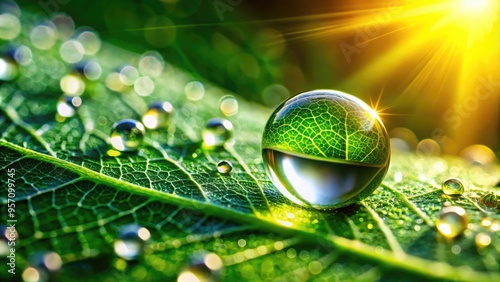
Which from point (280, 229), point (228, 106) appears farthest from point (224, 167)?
point (228, 106)

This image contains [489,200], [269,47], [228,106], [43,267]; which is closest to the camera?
[43,267]

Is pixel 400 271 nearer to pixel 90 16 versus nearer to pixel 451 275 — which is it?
pixel 451 275

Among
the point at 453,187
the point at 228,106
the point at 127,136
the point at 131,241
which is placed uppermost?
the point at 453,187

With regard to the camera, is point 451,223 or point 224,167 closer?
point 451,223

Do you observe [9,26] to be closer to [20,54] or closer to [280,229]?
[20,54]

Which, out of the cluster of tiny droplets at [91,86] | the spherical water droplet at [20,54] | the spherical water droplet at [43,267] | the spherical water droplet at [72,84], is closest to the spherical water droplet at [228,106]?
the cluster of tiny droplets at [91,86]

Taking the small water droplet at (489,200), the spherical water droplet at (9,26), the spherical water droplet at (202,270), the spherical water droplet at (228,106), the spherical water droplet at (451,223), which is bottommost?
the spherical water droplet at (9,26)

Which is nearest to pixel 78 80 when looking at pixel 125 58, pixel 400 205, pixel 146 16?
pixel 125 58

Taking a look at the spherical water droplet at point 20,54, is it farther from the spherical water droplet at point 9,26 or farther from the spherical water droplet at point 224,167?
the spherical water droplet at point 224,167
